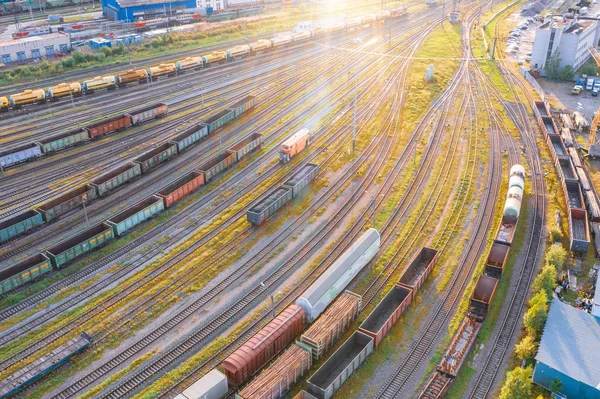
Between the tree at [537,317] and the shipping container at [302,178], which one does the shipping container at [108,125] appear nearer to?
the shipping container at [302,178]

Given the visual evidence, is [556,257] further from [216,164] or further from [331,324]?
[216,164]

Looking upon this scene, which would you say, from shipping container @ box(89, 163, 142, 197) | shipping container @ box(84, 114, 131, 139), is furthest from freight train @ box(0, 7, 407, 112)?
shipping container @ box(89, 163, 142, 197)

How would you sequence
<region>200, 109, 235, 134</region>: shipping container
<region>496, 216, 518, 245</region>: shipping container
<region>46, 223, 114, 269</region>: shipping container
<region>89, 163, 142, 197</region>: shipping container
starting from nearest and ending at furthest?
<region>46, 223, 114, 269</region>: shipping container < <region>496, 216, 518, 245</region>: shipping container < <region>89, 163, 142, 197</region>: shipping container < <region>200, 109, 235, 134</region>: shipping container

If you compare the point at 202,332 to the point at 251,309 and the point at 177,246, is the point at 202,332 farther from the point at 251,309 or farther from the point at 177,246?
the point at 177,246

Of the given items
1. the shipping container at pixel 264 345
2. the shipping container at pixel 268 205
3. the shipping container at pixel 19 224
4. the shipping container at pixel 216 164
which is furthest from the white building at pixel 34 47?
the shipping container at pixel 264 345

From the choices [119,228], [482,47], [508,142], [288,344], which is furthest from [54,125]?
[482,47]

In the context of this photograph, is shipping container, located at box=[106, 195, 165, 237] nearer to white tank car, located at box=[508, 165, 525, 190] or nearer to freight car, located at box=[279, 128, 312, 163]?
freight car, located at box=[279, 128, 312, 163]
